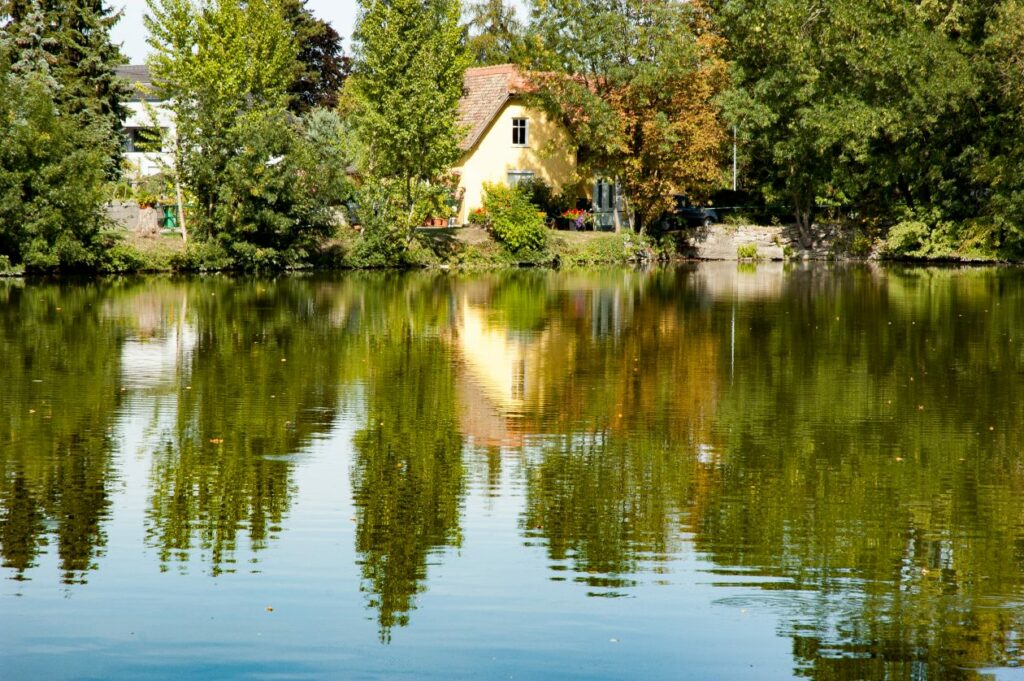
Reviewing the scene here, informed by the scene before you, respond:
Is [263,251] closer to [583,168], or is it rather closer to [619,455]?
[583,168]

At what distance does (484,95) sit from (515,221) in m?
12.6

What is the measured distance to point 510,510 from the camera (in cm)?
1201

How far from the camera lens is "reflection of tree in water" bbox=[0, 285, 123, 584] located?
429 inches

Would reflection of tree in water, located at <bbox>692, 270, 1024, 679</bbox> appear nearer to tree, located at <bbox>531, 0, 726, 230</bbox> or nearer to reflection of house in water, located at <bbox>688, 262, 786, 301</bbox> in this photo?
reflection of house in water, located at <bbox>688, 262, 786, 301</bbox>

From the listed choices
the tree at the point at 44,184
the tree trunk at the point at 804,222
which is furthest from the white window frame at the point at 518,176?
the tree at the point at 44,184

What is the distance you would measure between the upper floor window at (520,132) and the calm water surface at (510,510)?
152 ft

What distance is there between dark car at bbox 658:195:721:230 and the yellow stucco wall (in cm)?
540

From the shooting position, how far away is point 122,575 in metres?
9.91

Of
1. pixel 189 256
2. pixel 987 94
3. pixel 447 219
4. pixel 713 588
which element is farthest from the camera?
pixel 447 219

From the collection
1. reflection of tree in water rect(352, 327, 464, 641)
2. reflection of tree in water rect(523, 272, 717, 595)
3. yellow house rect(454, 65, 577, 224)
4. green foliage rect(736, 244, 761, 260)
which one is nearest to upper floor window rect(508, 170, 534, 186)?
yellow house rect(454, 65, 577, 224)

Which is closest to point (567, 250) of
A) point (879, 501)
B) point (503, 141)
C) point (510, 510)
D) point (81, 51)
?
point (503, 141)

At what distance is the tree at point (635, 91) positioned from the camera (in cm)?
6272

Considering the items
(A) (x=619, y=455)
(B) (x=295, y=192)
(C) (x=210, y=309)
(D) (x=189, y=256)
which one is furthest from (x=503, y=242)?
(A) (x=619, y=455)

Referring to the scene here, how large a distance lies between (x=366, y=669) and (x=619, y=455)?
22.9 feet
